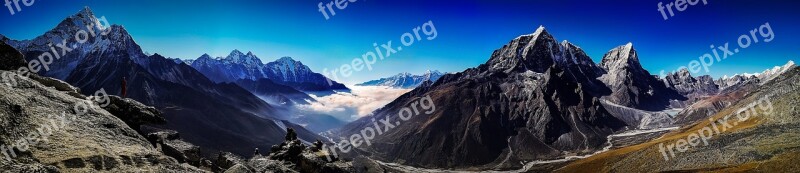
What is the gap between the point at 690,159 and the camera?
367 feet

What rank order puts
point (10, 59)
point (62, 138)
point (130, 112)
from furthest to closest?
point (130, 112) < point (10, 59) < point (62, 138)

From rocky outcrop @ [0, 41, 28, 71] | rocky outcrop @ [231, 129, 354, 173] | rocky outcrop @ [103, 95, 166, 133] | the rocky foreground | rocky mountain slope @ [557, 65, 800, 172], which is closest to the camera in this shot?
the rocky foreground

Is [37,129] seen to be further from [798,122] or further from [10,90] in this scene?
[798,122]

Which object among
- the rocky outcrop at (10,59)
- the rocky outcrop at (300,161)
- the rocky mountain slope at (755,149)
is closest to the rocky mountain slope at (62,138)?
the rocky outcrop at (10,59)

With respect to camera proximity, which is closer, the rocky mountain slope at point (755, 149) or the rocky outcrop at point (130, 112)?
the rocky outcrop at point (130, 112)

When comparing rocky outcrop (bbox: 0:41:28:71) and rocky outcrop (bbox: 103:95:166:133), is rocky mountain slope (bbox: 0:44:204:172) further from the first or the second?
rocky outcrop (bbox: 0:41:28:71)

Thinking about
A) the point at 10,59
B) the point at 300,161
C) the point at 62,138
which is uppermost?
the point at 10,59

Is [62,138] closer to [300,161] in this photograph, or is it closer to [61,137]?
[61,137]

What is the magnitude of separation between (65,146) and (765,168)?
10590 cm

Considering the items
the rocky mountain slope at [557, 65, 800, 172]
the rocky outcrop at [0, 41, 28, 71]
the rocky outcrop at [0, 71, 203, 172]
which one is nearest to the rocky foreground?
the rocky outcrop at [0, 71, 203, 172]

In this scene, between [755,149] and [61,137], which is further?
[755,149]

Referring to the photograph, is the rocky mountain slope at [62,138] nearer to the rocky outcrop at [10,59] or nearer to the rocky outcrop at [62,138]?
the rocky outcrop at [62,138]

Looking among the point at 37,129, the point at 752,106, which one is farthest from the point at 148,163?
the point at 752,106

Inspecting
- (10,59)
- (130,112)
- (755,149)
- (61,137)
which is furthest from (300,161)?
(755,149)
